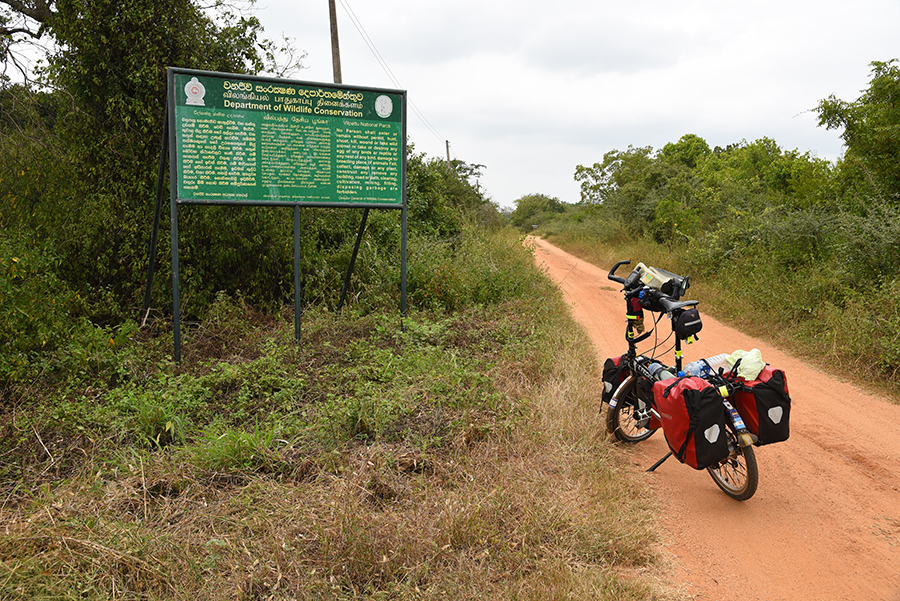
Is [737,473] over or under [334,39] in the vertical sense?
under

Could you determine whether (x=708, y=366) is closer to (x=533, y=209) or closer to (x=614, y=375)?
(x=614, y=375)

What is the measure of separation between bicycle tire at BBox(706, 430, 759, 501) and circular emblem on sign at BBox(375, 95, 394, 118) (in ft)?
18.1

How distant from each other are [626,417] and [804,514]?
1.57 metres

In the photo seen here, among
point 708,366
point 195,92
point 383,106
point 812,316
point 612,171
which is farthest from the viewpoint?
point 612,171

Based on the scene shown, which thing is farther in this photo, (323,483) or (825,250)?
(825,250)

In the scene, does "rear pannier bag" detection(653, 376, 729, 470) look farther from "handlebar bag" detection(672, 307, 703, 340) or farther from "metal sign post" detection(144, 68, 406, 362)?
"metal sign post" detection(144, 68, 406, 362)

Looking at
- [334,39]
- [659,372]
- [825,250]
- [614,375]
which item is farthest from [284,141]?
[825,250]

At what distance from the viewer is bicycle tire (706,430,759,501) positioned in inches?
156

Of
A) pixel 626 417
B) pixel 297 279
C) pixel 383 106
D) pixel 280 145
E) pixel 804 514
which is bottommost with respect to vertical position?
pixel 804 514

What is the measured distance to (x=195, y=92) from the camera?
6617 mm

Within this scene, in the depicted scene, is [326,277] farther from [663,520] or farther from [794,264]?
[794,264]

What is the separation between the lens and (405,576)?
10.1 feet

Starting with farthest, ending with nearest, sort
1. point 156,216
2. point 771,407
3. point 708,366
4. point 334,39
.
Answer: point 334,39, point 156,216, point 708,366, point 771,407

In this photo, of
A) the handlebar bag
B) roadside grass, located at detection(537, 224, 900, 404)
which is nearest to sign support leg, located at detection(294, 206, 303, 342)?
the handlebar bag
